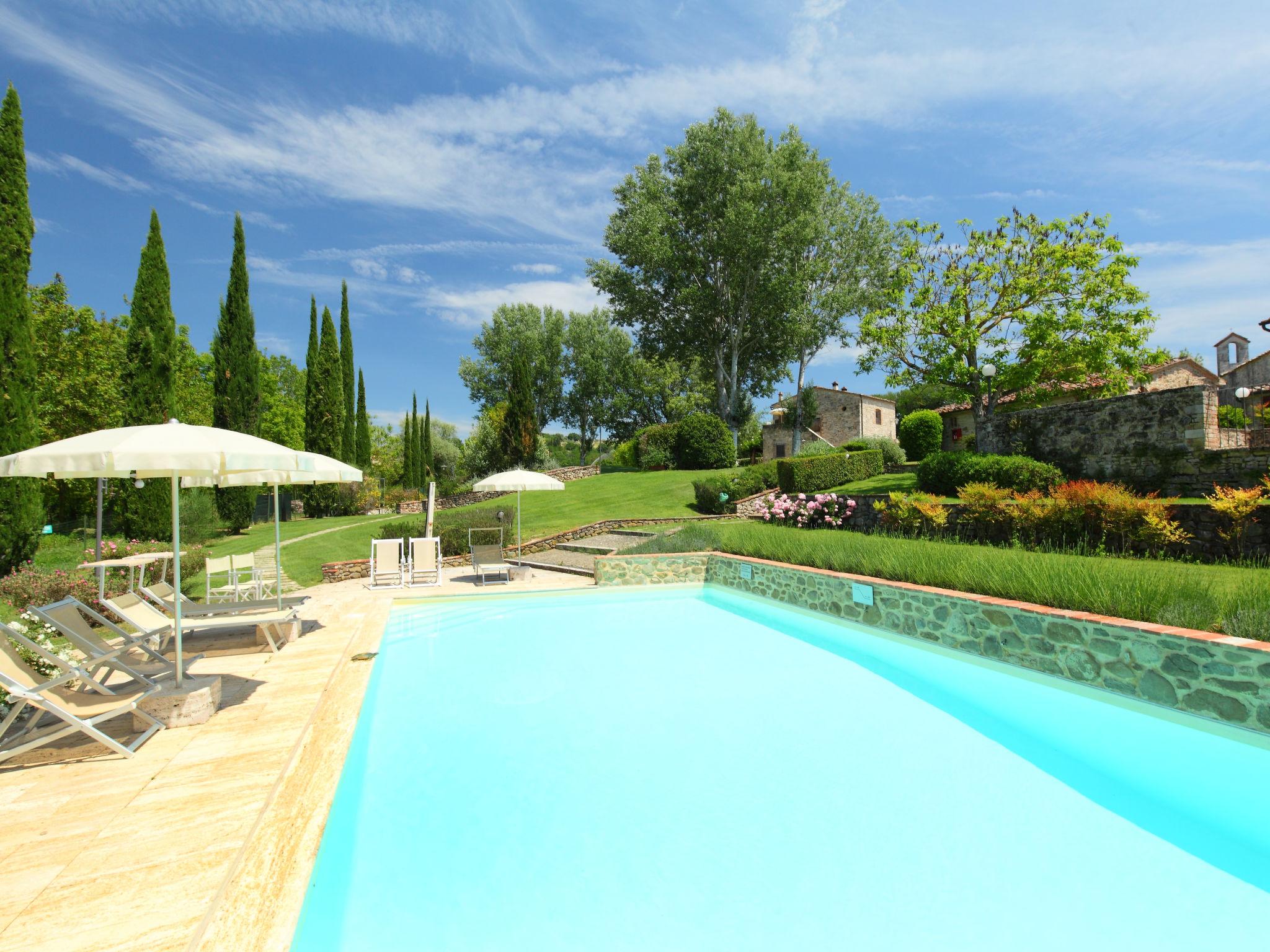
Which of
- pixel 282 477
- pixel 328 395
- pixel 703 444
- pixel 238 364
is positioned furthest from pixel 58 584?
pixel 703 444

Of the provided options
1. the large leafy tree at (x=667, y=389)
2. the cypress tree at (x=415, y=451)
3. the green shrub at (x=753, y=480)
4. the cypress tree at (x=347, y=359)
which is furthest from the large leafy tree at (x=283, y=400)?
the green shrub at (x=753, y=480)

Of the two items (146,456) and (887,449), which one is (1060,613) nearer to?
(146,456)

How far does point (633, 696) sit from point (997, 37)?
12.3 metres

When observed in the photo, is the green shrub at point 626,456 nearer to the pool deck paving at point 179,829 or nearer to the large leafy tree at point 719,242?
the large leafy tree at point 719,242

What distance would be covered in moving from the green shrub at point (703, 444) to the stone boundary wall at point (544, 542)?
9805 millimetres

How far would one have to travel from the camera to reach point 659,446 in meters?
29.7

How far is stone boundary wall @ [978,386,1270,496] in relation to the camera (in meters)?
11.6

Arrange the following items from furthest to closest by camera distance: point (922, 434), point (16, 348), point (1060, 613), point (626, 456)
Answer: point (626, 456) → point (922, 434) → point (16, 348) → point (1060, 613)

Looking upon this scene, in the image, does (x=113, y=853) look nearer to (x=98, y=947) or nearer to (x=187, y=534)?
(x=98, y=947)

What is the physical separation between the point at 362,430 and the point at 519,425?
27.8 feet

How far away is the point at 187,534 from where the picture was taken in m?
14.9

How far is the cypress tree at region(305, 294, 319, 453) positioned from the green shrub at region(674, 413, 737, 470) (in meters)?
16.7

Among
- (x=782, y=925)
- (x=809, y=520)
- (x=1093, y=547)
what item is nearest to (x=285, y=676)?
(x=782, y=925)

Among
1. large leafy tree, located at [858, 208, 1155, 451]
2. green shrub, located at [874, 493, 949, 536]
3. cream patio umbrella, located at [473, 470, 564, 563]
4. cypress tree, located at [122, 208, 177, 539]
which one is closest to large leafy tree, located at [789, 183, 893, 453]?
large leafy tree, located at [858, 208, 1155, 451]
